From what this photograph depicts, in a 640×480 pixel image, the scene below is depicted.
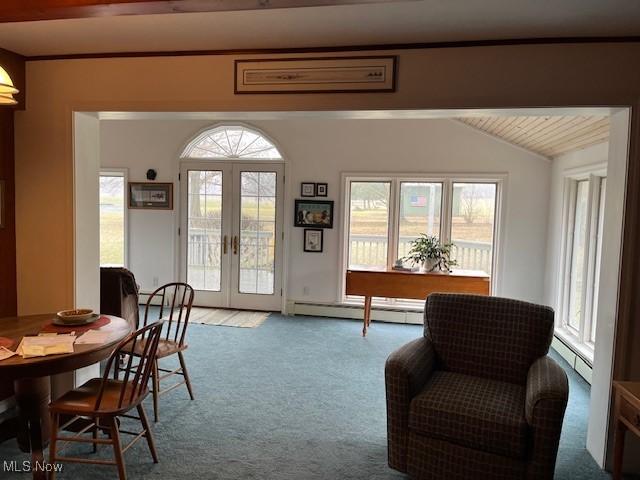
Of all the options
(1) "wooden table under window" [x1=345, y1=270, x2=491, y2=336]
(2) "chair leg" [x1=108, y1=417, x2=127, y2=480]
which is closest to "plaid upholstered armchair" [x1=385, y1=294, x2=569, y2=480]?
(2) "chair leg" [x1=108, y1=417, x2=127, y2=480]

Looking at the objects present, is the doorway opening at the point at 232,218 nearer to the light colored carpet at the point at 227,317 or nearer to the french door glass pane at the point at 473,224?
the light colored carpet at the point at 227,317

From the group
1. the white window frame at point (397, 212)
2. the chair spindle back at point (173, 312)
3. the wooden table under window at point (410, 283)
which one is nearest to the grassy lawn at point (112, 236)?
the chair spindle back at point (173, 312)

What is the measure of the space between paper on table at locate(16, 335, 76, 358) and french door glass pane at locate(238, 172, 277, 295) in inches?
141

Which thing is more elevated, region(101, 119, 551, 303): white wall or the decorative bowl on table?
region(101, 119, 551, 303): white wall

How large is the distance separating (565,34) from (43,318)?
Answer: 131 inches

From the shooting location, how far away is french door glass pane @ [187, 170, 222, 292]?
19.3ft

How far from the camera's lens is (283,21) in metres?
2.30

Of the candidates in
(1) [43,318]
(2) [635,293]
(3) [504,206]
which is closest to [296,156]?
(3) [504,206]

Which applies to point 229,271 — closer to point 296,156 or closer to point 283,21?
point 296,156

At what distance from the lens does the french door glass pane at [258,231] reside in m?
5.76

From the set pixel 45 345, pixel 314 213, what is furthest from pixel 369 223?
pixel 45 345

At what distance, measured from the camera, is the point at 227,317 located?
553 centimetres

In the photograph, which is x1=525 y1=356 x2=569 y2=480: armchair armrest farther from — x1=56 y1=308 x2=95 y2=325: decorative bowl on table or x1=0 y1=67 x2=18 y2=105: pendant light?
x1=0 y1=67 x2=18 y2=105: pendant light

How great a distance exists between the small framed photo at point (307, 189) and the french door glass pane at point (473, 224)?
5.60 ft
